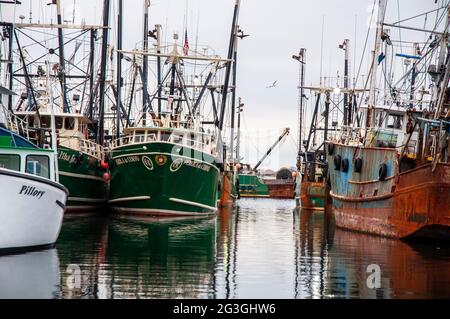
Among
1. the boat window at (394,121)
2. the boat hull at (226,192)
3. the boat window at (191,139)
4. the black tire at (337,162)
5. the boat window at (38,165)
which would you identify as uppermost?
the boat window at (394,121)

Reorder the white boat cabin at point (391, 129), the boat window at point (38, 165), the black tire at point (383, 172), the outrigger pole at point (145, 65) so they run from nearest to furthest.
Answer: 1. the boat window at point (38, 165)
2. the black tire at point (383, 172)
3. the white boat cabin at point (391, 129)
4. the outrigger pole at point (145, 65)

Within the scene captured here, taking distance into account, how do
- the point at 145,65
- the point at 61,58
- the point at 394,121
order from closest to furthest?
1. the point at 394,121
2. the point at 61,58
3. the point at 145,65

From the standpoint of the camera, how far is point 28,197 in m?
19.3

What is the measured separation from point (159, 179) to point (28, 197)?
18339 mm

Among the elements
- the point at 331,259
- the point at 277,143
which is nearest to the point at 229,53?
the point at 331,259

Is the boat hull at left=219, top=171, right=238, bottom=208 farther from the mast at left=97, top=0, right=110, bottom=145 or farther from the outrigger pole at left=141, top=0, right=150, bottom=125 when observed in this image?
the mast at left=97, top=0, right=110, bottom=145

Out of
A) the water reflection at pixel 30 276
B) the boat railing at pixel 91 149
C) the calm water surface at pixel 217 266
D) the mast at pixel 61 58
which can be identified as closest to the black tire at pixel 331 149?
the calm water surface at pixel 217 266

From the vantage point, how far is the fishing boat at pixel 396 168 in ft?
86.2

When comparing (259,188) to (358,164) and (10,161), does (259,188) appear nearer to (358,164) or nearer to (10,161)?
(358,164)

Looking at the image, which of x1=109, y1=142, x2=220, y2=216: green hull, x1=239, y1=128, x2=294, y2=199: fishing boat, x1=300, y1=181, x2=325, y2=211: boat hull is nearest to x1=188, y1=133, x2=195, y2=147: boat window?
x1=109, y1=142, x2=220, y2=216: green hull

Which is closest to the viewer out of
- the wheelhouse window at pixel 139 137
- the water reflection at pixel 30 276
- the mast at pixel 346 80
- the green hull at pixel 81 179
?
the water reflection at pixel 30 276

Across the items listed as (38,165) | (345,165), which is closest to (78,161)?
(345,165)

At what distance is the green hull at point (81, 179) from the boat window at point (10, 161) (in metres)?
18.9

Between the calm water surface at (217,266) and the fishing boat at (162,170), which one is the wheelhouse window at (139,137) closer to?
the fishing boat at (162,170)
